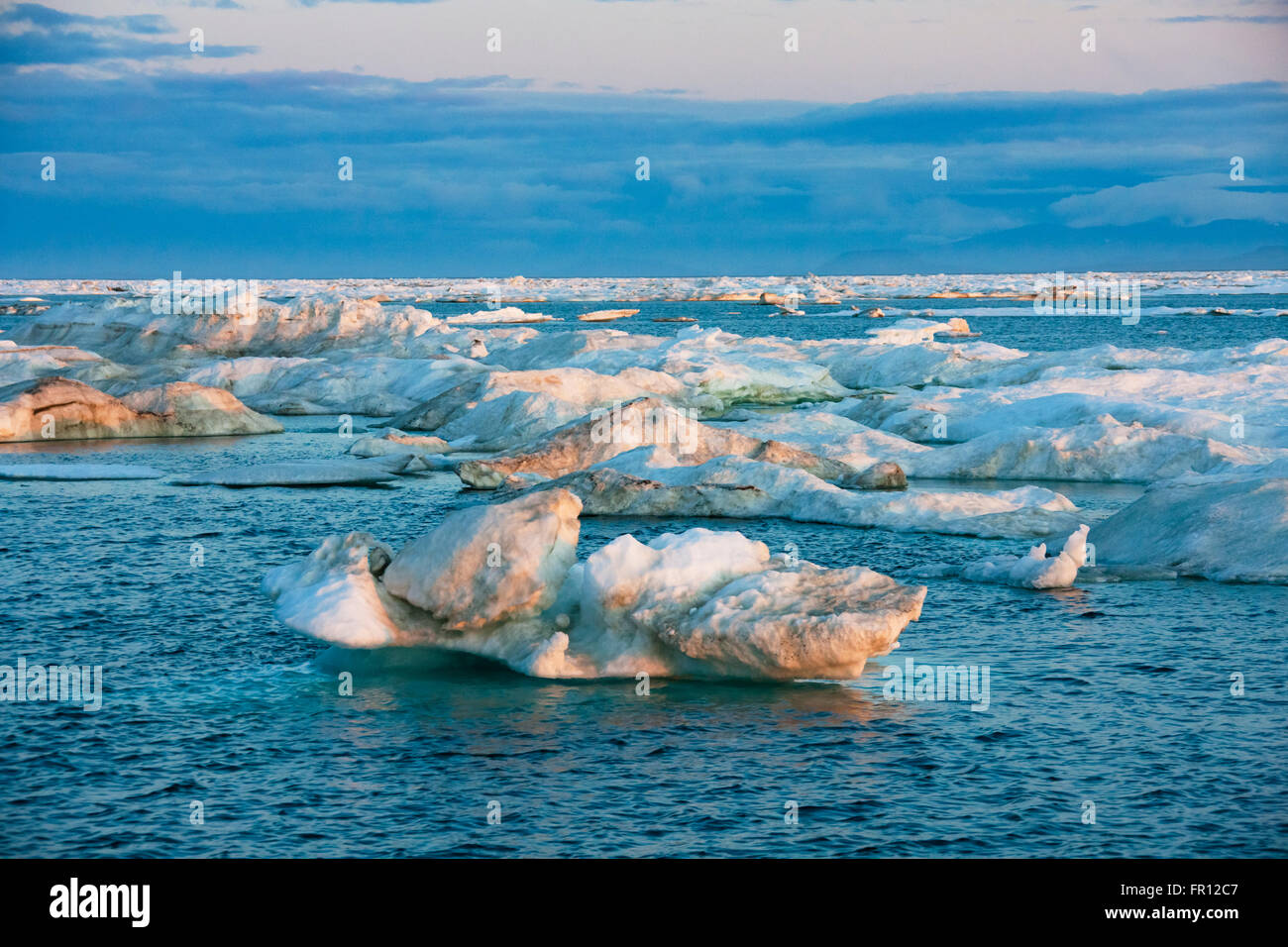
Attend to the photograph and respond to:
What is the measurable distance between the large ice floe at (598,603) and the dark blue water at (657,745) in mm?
351

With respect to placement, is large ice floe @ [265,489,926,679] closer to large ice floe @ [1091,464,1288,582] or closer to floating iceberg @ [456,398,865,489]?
large ice floe @ [1091,464,1288,582]

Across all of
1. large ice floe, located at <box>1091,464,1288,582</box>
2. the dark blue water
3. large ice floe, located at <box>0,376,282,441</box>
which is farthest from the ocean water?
large ice floe, located at <box>0,376,282,441</box>

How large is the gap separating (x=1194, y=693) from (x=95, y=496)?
2260 cm

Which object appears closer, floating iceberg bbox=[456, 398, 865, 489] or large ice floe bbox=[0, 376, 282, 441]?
floating iceberg bbox=[456, 398, 865, 489]

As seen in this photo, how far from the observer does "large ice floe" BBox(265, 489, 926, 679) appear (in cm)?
1411

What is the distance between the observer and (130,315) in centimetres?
7056

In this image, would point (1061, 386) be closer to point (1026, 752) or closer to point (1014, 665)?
point (1014, 665)

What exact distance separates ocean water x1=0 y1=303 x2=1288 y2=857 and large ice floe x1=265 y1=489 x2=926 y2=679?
0.36 meters

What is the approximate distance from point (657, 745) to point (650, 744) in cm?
7

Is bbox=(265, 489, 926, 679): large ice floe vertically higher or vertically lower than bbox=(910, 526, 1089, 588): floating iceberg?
higher

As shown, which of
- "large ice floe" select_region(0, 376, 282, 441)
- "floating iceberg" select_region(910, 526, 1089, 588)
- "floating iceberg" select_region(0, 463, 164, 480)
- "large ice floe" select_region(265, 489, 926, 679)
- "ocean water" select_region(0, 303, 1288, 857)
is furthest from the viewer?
"large ice floe" select_region(0, 376, 282, 441)

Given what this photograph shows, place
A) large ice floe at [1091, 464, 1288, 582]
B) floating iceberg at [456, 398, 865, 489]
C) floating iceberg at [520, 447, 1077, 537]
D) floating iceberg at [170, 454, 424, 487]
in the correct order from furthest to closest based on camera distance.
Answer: floating iceberg at [170, 454, 424, 487] < floating iceberg at [456, 398, 865, 489] < floating iceberg at [520, 447, 1077, 537] < large ice floe at [1091, 464, 1288, 582]

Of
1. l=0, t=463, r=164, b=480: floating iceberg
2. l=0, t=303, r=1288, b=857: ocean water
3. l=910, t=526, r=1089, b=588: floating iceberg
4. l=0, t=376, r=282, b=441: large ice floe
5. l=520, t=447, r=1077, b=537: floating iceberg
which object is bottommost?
l=0, t=303, r=1288, b=857: ocean water
